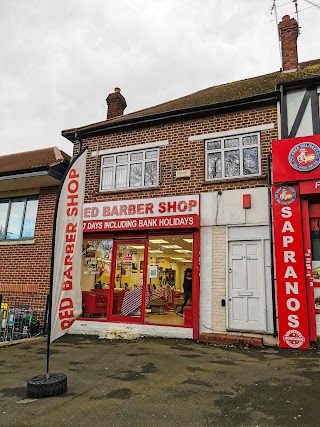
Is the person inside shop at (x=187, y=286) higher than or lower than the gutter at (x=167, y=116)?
lower

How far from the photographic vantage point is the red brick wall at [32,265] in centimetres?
1088

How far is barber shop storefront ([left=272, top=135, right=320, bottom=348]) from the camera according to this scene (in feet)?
25.0

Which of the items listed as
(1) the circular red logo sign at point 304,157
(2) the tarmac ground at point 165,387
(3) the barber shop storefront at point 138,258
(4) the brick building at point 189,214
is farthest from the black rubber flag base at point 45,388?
(1) the circular red logo sign at point 304,157

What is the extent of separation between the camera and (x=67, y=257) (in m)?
5.09

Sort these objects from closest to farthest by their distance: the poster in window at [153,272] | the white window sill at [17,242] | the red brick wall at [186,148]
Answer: the red brick wall at [186,148] < the poster in window at [153,272] < the white window sill at [17,242]

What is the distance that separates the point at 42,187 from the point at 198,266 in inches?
245

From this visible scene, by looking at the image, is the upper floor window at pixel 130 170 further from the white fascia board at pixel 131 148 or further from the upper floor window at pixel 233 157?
the upper floor window at pixel 233 157

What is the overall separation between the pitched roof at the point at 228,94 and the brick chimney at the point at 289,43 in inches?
11.5

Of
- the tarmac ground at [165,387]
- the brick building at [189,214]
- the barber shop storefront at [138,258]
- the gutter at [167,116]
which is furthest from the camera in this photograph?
the barber shop storefront at [138,258]

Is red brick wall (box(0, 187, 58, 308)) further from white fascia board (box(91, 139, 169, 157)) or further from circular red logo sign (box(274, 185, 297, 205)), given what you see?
circular red logo sign (box(274, 185, 297, 205))

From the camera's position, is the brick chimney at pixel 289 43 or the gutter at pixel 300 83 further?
the brick chimney at pixel 289 43

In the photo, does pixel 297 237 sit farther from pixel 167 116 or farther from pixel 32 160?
pixel 32 160

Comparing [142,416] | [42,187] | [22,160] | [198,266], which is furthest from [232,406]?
[22,160]

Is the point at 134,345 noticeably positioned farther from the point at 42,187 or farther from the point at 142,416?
the point at 42,187
